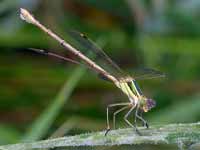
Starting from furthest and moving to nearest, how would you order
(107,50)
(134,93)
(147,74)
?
(107,50)
(134,93)
(147,74)

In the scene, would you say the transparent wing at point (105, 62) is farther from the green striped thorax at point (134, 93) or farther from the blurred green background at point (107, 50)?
the blurred green background at point (107, 50)

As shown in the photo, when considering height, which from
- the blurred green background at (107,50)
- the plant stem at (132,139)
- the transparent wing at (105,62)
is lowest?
the plant stem at (132,139)

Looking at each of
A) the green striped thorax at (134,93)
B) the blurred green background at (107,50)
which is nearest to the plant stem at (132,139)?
the green striped thorax at (134,93)

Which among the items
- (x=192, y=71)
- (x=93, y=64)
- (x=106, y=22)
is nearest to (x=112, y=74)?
(x=93, y=64)

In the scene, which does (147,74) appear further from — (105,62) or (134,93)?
(105,62)

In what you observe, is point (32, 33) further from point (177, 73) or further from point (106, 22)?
point (177, 73)

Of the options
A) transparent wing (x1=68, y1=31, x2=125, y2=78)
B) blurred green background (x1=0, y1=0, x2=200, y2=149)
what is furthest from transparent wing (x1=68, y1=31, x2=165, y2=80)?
blurred green background (x1=0, y1=0, x2=200, y2=149)

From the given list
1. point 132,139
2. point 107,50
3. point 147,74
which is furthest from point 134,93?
point 107,50
